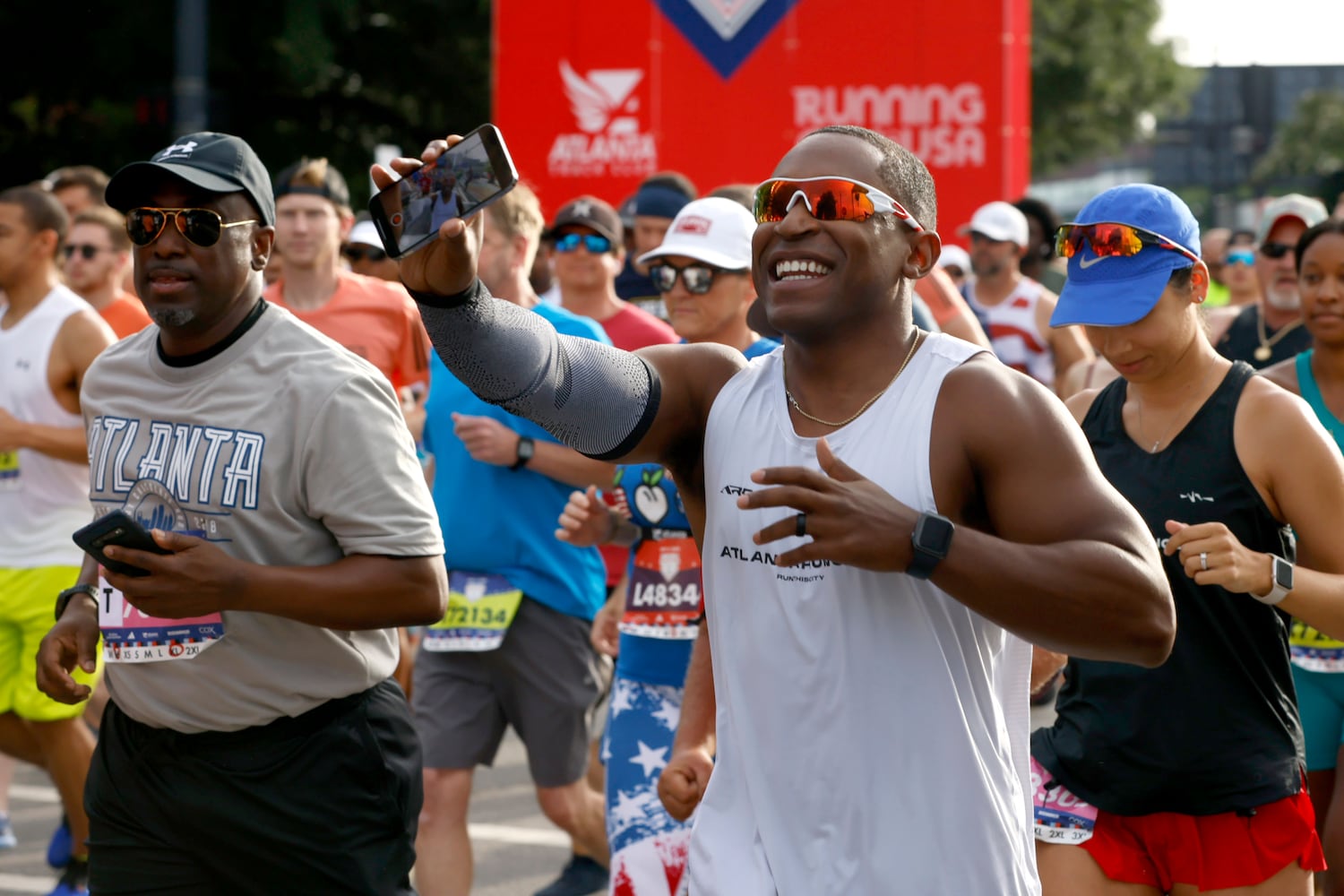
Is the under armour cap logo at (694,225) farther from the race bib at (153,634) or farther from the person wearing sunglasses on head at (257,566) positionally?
the race bib at (153,634)

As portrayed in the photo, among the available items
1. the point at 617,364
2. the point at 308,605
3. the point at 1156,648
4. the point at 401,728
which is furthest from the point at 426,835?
the point at 1156,648

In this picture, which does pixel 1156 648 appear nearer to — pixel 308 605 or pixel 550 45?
pixel 308 605

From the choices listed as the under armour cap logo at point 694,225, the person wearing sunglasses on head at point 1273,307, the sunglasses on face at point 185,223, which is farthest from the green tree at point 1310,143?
the sunglasses on face at point 185,223

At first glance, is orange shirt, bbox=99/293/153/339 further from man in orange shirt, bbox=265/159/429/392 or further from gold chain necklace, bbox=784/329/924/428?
gold chain necklace, bbox=784/329/924/428

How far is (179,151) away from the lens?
3.85m

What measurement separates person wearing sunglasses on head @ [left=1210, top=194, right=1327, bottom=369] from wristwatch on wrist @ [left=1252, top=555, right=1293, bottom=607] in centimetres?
340

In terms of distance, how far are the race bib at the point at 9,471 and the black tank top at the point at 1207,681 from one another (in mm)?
4206

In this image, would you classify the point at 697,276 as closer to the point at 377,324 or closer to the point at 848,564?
the point at 377,324

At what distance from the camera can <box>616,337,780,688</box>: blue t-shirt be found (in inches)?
195

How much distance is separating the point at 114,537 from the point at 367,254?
7.11m

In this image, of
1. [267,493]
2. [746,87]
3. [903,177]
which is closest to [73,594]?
[267,493]

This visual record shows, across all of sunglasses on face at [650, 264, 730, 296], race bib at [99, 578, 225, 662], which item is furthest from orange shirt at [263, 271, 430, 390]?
race bib at [99, 578, 225, 662]

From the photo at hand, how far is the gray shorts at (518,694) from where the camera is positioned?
5641 mm

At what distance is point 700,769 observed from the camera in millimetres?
3492
